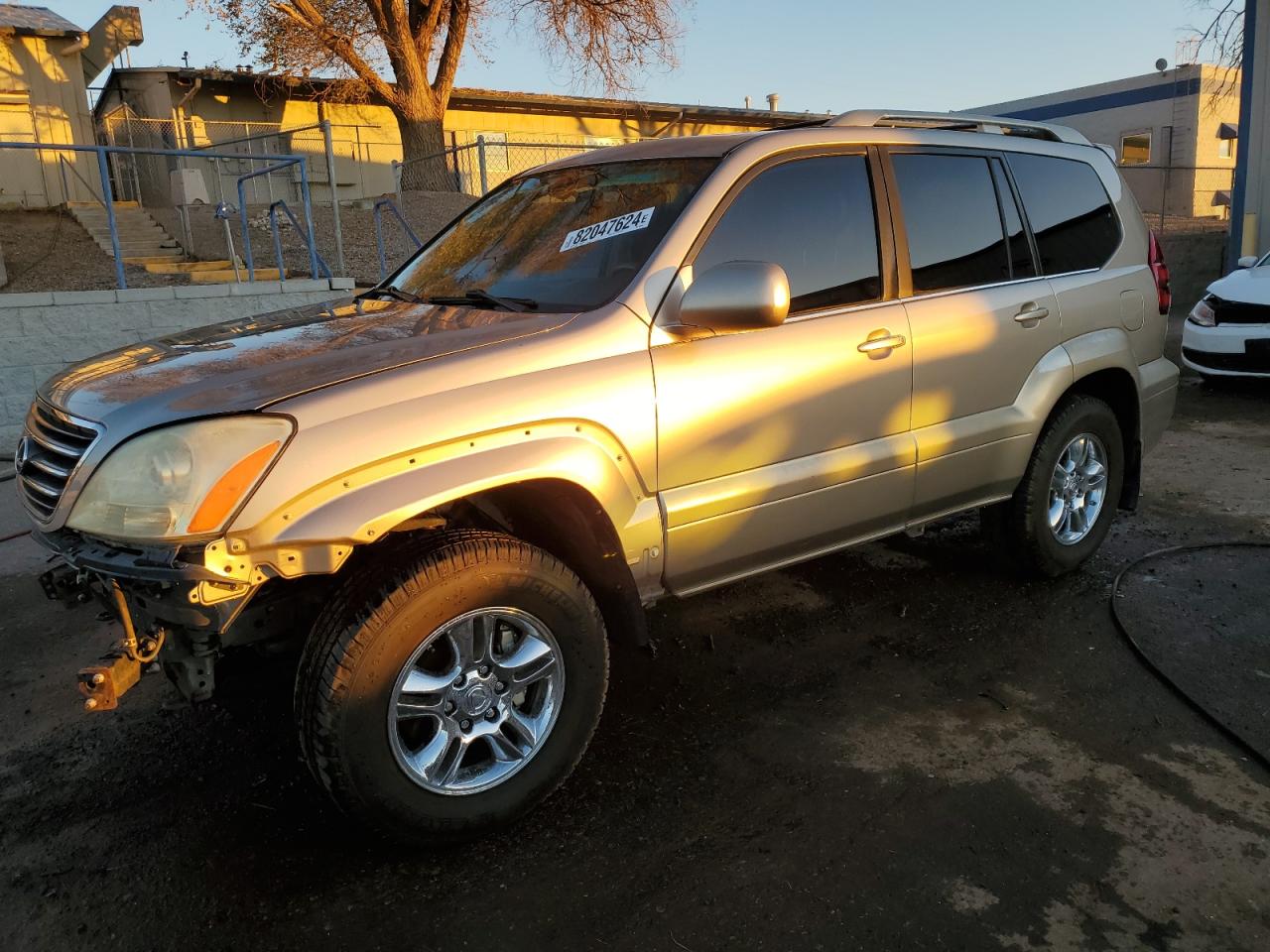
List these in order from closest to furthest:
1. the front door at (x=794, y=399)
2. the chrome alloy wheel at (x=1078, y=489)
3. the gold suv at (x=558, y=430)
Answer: the gold suv at (x=558, y=430)
the front door at (x=794, y=399)
the chrome alloy wheel at (x=1078, y=489)

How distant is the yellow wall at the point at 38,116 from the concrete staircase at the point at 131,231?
2.60 ft

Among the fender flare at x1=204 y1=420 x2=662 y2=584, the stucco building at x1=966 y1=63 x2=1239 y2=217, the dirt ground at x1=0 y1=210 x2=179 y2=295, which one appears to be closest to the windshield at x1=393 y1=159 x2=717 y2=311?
the fender flare at x1=204 y1=420 x2=662 y2=584

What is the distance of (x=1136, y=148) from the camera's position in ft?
89.8

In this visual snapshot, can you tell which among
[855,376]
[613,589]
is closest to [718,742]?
[613,589]

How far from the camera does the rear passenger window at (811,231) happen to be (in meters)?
3.17

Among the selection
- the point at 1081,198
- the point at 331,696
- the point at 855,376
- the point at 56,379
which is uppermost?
the point at 1081,198

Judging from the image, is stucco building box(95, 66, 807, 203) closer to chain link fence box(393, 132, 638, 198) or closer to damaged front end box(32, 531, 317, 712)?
chain link fence box(393, 132, 638, 198)

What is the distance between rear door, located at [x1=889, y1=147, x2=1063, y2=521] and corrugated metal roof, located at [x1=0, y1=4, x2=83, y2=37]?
1928 centimetres

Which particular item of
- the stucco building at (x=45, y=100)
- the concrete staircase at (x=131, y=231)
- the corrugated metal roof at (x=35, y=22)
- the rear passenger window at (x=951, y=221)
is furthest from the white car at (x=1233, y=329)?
the corrugated metal roof at (x=35, y=22)

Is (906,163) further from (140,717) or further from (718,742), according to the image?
(140,717)

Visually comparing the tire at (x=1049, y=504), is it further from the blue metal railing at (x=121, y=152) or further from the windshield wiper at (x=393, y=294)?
the blue metal railing at (x=121, y=152)

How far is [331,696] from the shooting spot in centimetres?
238

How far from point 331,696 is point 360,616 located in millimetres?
205

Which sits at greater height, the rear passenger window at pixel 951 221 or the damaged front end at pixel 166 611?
the rear passenger window at pixel 951 221
